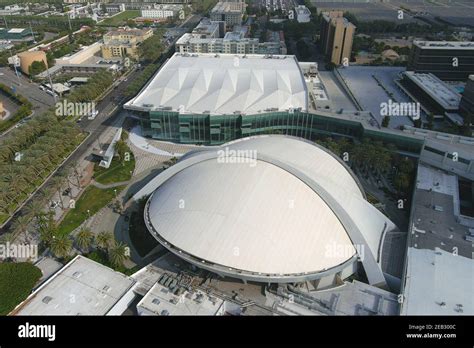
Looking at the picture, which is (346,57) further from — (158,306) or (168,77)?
(158,306)

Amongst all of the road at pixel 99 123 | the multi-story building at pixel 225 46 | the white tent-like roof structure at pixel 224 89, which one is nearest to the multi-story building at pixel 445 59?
the white tent-like roof structure at pixel 224 89

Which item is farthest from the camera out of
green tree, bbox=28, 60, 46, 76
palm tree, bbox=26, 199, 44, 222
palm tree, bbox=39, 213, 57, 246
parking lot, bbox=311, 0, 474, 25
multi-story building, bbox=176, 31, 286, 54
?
parking lot, bbox=311, 0, 474, 25

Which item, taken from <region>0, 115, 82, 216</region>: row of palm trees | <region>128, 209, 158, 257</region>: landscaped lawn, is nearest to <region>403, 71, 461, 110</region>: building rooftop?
<region>128, 209, 158, 257</region>: landscaped lawn

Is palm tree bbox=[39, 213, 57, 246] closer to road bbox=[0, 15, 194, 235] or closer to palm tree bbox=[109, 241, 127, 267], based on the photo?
road bbox=[0, 15, 194, 235]

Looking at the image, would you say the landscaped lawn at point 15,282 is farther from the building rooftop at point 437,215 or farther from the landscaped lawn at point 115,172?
the building rooftop at point 437,215

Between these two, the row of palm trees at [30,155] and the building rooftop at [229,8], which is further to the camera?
the building rooftop at [229,8]

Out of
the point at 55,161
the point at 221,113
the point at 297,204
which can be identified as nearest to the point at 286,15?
the point at 221,113
